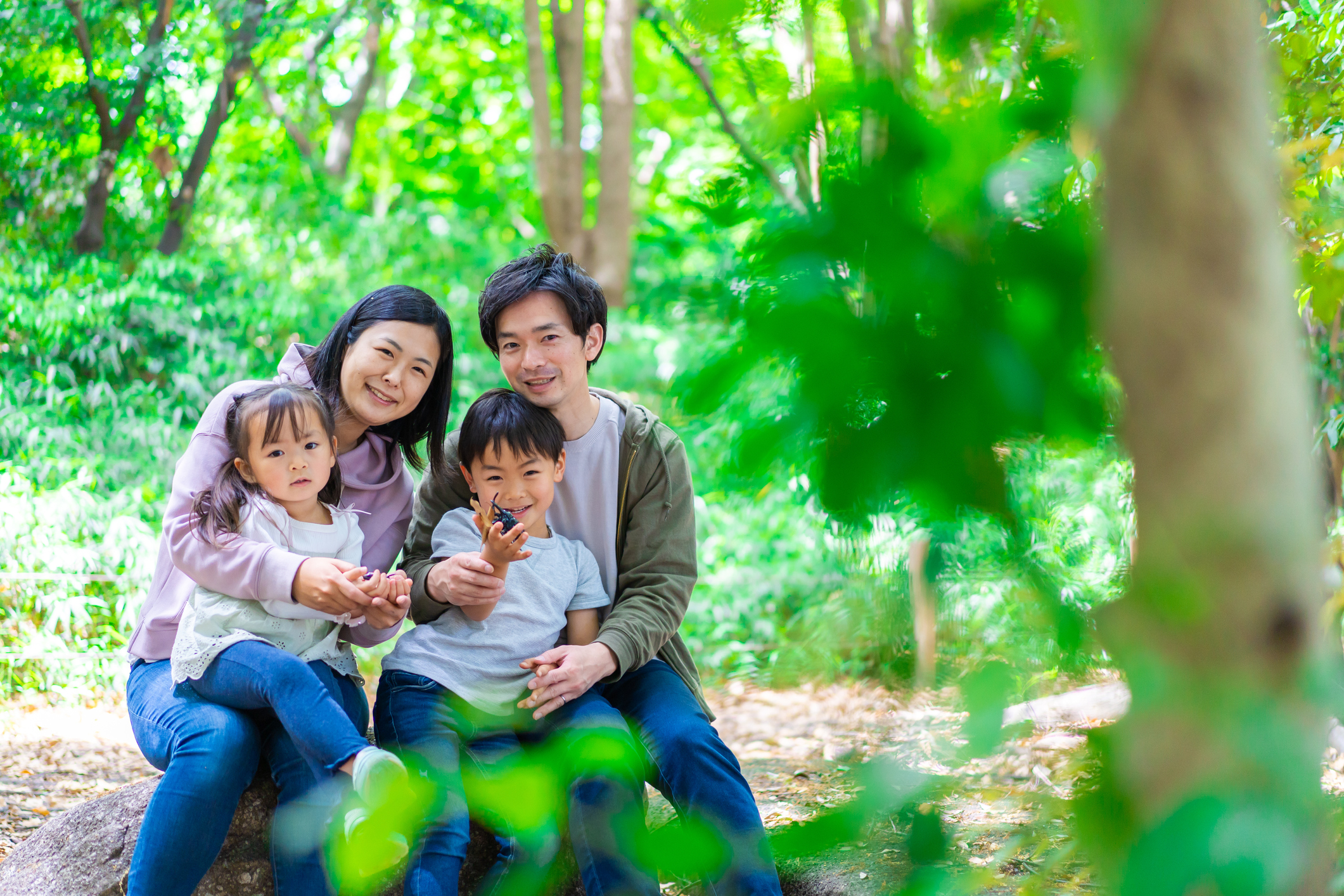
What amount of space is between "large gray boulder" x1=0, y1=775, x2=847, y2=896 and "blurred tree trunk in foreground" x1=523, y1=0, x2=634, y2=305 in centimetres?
489

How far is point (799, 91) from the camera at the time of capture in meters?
0.48

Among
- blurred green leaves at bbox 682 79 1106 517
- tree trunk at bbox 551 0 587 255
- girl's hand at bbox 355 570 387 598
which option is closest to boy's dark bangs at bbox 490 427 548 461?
girl's hand at bbox 355 570 387 598

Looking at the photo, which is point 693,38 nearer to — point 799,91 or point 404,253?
point 799,91

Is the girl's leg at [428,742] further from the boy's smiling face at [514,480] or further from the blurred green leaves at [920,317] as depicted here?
the blurred green leaves at [920,317]

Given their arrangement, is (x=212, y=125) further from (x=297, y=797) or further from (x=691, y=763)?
(x=691, y=763)

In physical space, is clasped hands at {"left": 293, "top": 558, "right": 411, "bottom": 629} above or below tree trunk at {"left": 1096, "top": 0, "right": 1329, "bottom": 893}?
below

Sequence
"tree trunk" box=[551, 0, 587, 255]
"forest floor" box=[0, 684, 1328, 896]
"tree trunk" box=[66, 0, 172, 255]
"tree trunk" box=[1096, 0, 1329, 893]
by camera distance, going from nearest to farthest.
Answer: "tree trunk" box=[1096, 0, 1329, 893], "forest floor" box=[0, 684, 1328, 896], "tree trunk" box=[66, 0, 172, 255], "tree trunk" box=[551, 0, 587, 255]

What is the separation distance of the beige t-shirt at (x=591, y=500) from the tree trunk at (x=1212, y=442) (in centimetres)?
193

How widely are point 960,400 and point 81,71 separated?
24.1 feet

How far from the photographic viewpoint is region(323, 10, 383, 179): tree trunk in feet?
29.0

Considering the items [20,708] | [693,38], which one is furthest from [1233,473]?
[20,708]

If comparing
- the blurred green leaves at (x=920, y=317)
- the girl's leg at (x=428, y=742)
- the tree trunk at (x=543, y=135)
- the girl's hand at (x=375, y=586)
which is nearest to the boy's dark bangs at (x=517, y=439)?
the girl's hand at (x=375, y=586)

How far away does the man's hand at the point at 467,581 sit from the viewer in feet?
6.64

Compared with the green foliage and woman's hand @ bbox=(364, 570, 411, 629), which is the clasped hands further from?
the green foliage
